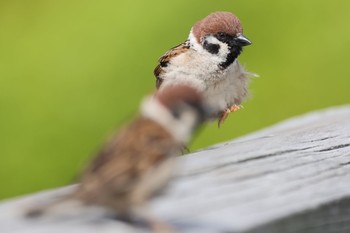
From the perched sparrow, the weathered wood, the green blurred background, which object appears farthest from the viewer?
the green blurred background

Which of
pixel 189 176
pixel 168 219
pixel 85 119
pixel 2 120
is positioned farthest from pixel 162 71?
pixel 168 219

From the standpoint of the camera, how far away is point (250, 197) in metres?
1.42

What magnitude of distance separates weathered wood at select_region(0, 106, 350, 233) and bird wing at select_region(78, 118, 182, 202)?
4 centimetres

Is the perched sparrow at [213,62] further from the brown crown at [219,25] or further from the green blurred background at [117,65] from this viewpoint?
the green blurred background at [117,65]

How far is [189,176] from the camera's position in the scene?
1.53m

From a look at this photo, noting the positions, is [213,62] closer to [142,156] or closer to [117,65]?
[117,65]

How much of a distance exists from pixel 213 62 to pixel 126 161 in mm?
2192

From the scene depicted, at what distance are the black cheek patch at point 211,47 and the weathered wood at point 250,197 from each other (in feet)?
5.63

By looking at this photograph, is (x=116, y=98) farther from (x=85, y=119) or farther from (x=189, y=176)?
A: (x=189, y=176)

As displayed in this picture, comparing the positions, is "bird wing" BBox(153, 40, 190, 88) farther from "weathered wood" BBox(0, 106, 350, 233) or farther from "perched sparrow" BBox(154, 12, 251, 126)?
"weathered wood" BBox(0, 106, 350, 233)

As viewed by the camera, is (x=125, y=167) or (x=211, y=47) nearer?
(x=125, y=167)

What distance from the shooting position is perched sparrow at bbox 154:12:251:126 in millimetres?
3430

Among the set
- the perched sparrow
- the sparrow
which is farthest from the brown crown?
the sparrow

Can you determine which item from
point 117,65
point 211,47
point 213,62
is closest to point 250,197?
point 213,62
